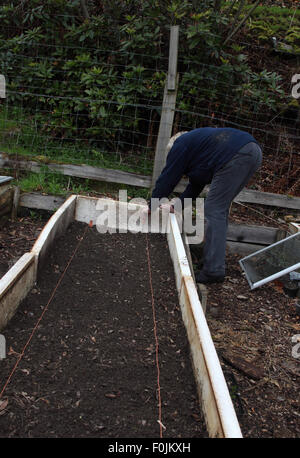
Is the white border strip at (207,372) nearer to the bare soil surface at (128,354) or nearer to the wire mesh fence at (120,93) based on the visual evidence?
the bare soil surface at (128,354)

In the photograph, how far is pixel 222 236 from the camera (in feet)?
9.96

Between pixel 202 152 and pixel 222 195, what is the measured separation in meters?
0.39

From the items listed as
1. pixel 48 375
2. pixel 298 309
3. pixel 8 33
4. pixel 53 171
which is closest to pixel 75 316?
pixel 48 375

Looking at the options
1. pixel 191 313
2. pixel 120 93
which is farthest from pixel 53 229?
pixel 120 93

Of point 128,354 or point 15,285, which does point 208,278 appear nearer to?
point 128,354

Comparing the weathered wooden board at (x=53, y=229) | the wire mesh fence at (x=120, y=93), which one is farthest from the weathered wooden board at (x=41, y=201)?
the wire mesh fence at (x=120, y=93)

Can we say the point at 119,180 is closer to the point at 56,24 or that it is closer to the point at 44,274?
the point at 44,274

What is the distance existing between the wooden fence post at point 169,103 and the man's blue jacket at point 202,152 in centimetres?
95

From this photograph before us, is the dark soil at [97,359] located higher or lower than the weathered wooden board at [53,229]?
lower

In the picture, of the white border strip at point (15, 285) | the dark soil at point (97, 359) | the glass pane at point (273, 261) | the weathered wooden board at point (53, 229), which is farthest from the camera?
the glass pane at point (273, 261)

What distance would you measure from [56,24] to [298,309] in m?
4.45

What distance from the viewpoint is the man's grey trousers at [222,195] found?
2.87 meters

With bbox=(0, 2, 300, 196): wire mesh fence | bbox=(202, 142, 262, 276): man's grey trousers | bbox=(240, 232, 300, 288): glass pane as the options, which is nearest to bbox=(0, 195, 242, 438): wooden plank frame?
bbox=(202, 142, 262, 276): man's grey trousers

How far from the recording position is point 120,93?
4340 millimetres
